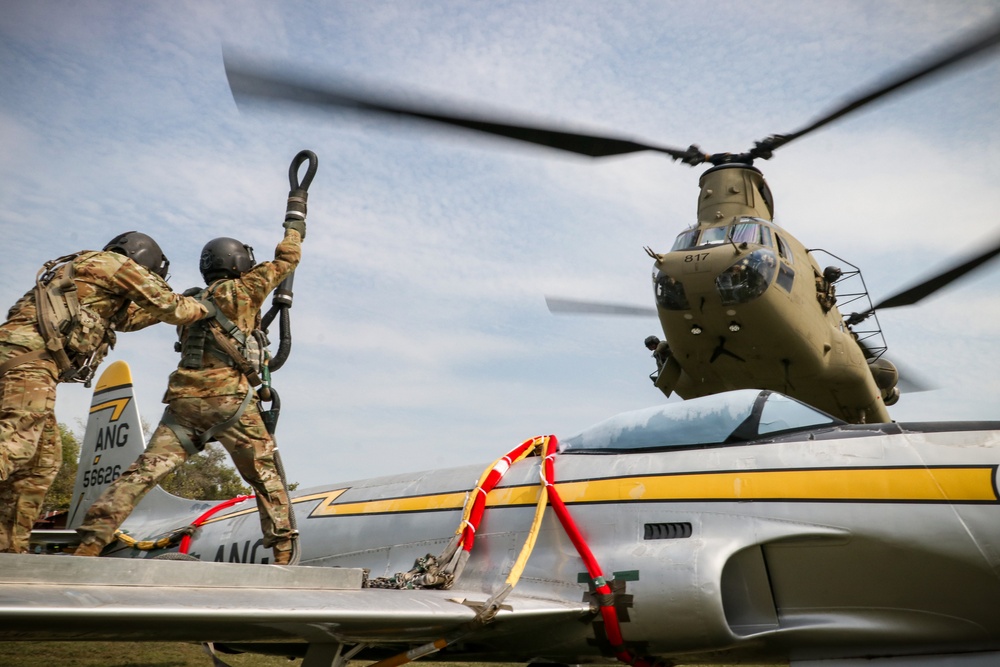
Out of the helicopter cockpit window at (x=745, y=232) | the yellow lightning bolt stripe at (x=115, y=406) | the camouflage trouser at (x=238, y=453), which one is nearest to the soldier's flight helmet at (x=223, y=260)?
the camouflage trouser at (x=238, y=453)

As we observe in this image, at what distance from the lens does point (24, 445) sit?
411cm

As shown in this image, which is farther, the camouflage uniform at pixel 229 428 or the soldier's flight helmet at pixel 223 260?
the soldier's flight helmet at pixel 223 260

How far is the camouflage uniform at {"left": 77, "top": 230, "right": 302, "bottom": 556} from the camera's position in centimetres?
485

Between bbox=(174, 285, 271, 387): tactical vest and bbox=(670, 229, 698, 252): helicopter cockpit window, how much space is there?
19.4 feet

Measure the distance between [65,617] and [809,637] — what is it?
3.33 meters

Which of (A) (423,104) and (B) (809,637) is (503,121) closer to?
(A) (423,104)

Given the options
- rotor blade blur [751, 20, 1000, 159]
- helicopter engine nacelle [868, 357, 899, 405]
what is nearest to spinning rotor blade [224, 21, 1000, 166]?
rotor blade blur [751, 20, 1000, 159]

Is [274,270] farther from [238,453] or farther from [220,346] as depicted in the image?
[238,453]

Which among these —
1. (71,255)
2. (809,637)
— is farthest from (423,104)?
(809,637)

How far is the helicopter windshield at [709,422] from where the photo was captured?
15.2 ft

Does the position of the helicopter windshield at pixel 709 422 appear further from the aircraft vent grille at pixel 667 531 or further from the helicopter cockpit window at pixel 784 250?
the helicopter cockpit window at pixel 784 250

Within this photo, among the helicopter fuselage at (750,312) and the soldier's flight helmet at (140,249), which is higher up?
the helicopter fuselage at (750,312)

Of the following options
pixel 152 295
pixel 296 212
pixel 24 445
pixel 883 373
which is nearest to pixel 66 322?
pixel 152 295

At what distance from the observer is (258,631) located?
372 centimetres
